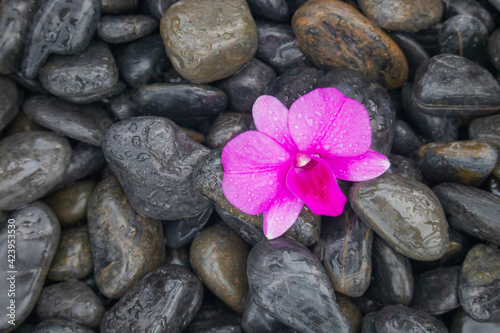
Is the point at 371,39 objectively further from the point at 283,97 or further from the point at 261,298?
the point at 261,298

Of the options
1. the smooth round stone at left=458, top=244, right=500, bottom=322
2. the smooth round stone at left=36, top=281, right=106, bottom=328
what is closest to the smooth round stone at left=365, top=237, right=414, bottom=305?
the smooth round stone at left=458, top=244, right=500, bottom=322

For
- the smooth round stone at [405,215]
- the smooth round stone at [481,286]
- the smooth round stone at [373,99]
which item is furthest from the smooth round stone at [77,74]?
the smooth round stone at [481,286]

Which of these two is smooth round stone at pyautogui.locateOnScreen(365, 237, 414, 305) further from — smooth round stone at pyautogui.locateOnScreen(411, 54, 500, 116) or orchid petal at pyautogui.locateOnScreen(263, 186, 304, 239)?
smooth round stone at pyautogui.locateOnScreen(411, 54, 500, 116)

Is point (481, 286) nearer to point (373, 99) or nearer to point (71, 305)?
point (373, 99)

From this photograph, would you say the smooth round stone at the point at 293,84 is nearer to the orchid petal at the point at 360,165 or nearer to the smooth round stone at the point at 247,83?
the smooth round stone at the point at 247,83

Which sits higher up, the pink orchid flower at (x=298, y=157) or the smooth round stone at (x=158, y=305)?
the pink orchid flower at (x=298, y=157)

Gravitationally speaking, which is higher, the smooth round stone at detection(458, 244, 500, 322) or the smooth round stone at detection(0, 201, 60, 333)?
the smooth round stone at detection(0, 201, 60, 333)

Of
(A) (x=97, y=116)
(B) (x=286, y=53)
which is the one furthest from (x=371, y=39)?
(A) (x=97, y=116)
